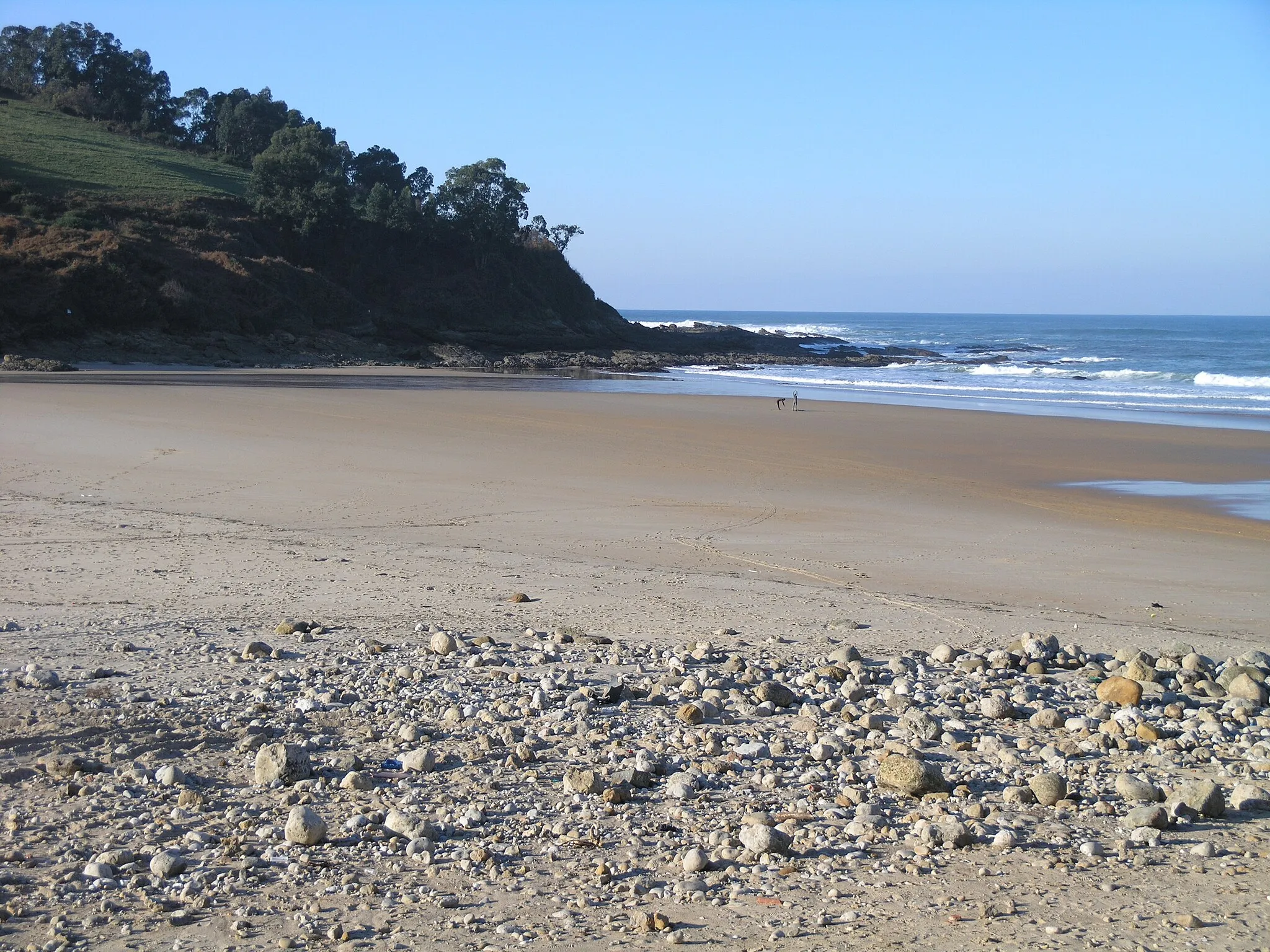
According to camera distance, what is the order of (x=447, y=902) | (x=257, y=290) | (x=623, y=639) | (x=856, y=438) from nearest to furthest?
(x=447, y=902) < (x=623, y=639) < (x=856, y=438) < (x=257, y=290)

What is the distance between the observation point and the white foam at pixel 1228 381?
40525mm

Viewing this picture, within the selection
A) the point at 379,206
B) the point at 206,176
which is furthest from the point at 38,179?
the point at 379,206

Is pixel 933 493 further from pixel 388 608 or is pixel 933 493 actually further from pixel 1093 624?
pixel 388 608

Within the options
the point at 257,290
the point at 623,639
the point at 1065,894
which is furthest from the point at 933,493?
the point at 257,290

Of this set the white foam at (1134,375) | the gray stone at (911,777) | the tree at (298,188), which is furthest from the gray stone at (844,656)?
the tree at (298,188)

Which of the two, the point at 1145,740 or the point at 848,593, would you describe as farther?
the point at 848,593

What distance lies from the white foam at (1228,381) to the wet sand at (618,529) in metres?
24.0

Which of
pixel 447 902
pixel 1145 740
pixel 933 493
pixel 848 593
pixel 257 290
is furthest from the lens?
pixel 257 290

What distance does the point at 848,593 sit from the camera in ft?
25.6

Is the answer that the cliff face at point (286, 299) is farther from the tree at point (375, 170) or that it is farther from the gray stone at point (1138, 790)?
the gray stone at point (1138, 790)

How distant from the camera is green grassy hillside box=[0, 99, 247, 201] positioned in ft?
170

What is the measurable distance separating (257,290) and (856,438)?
108ft

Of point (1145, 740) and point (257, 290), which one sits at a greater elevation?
point (257, 290)

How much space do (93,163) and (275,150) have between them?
1011 centimetres
